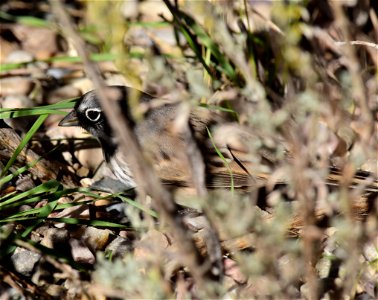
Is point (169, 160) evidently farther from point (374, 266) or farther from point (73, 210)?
point (374, 266)

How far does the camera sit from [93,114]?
480 cm

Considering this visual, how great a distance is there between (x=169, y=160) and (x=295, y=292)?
1.45m

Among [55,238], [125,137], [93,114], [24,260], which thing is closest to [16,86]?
[93,114]

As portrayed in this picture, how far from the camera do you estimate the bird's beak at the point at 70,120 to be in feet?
15.8

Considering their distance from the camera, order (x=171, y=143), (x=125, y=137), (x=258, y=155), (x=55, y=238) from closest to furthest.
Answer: (x=125, y=137) < (x=55, y=238) < (x=258, y=155) < (x=171, y=143)

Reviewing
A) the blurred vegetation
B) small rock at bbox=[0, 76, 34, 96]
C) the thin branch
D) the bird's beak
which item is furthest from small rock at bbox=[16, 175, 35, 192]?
the thin branch

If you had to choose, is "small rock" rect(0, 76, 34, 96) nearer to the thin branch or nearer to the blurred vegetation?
the blurred vegetation

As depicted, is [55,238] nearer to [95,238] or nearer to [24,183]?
[95,238]

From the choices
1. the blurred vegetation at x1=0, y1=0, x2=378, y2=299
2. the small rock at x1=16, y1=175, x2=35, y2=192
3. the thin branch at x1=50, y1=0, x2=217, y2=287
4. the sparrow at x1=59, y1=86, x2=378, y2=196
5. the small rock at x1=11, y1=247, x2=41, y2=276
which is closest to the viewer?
the thin branch at x1=50, y1=0, x2=217, y2=287

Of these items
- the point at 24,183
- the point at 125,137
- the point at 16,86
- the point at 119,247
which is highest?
the point at 125,137

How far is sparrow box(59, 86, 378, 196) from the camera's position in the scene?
4.62 metres

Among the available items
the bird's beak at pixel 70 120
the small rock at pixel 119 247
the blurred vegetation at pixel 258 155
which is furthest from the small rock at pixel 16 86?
the small rock at pixel 119 247

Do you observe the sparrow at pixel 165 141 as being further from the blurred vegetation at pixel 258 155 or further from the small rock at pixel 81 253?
the small rock at pixel 81 253

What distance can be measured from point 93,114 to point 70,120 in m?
0.17
